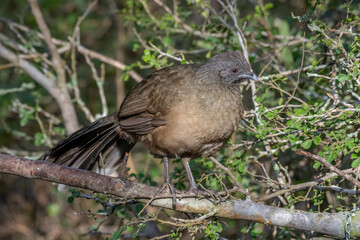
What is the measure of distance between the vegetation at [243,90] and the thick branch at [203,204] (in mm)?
96

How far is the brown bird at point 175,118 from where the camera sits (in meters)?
4.03

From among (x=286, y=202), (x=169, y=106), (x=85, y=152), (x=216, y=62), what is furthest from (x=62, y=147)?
(x=286, y=202)

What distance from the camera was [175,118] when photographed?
4.08m

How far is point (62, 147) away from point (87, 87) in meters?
3.59

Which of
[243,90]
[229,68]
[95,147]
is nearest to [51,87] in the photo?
[95,147]

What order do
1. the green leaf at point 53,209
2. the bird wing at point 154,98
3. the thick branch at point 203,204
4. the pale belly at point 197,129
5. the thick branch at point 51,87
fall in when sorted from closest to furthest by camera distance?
the thick branch at point 203,204, the pale belly at point 197,129, the bird wing at point 154,98, the thick branch at point 51,87, the green leaf at point 53,209

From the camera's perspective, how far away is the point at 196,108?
13.3 feet

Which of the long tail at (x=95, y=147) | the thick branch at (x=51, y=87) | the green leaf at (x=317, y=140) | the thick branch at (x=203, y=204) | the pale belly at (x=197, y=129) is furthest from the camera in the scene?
the thick branch at (x=51, y=87)

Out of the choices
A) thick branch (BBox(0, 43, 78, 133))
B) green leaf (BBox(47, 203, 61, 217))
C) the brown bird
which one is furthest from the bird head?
green leaf (BBox(47, 203, 61, 217))

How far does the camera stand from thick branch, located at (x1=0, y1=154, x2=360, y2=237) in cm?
346

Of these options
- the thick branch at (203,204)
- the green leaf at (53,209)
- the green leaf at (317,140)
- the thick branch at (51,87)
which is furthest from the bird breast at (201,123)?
the green leaf at (53,209)

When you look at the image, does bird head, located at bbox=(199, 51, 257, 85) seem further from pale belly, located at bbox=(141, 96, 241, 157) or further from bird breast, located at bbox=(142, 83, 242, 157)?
pale belly, located at bbox=(141, 96, 241, 157)

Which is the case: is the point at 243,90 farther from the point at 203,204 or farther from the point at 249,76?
the point at 203,204

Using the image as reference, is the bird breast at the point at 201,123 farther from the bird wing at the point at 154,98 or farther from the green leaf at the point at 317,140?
the green leaf at the point at 317,140
